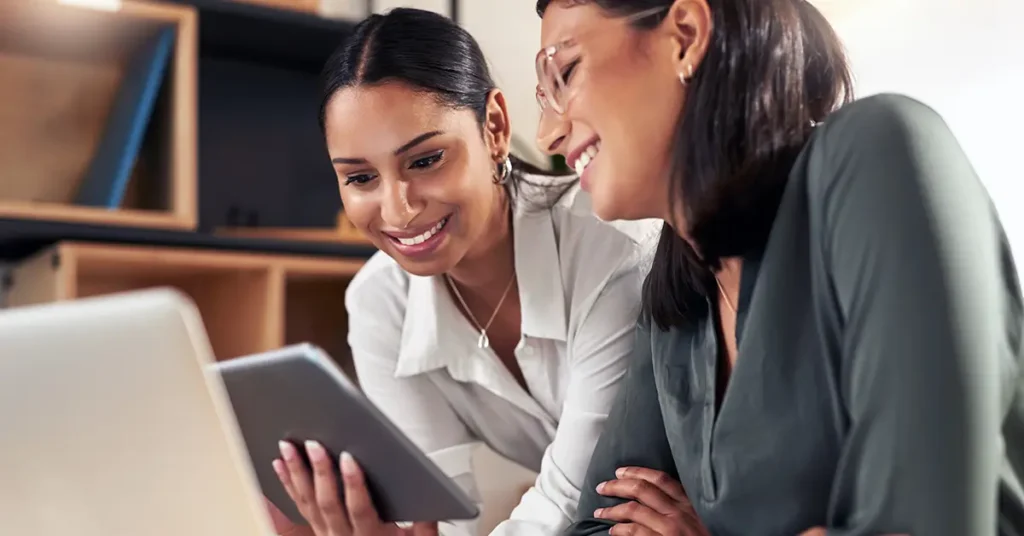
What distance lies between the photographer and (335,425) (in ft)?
2.84

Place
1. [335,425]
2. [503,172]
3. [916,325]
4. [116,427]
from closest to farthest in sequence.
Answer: [116,427]
[916,325]
[335,425]
[503,172]

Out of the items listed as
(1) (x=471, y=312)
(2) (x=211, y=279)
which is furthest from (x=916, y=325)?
(2) (x=211, y=279)

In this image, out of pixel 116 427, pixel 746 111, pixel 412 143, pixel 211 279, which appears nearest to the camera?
pixel 116 427

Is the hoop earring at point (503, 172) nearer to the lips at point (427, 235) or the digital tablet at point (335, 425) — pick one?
the lips at point (427, 235)

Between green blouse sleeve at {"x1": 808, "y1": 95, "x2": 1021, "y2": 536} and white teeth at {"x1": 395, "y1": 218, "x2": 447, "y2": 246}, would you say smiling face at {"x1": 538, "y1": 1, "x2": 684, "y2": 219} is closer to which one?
green blouse sleeve at {"x1": 808, "y1": 95, "x2": 1021, "y2": 536}

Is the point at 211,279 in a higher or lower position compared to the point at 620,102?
lower

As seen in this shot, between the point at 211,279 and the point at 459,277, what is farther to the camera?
the point at 211,279

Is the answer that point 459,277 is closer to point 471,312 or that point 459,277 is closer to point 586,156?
point 471,312

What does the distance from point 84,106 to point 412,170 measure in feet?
3.35

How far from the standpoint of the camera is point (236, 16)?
5.60 ft

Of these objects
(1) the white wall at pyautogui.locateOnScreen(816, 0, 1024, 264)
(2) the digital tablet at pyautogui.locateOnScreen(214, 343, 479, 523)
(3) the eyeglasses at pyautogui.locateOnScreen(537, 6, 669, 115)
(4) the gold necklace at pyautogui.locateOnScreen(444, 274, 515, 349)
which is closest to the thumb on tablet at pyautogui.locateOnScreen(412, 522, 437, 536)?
(2) the digital tablet at pyautogui.locateOnScreen(214, 343, 479, 523)

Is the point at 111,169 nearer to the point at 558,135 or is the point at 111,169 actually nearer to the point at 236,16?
the point at 236,16

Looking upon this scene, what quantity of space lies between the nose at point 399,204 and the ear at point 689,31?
40 centimetres

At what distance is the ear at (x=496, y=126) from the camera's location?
3.80 ft
